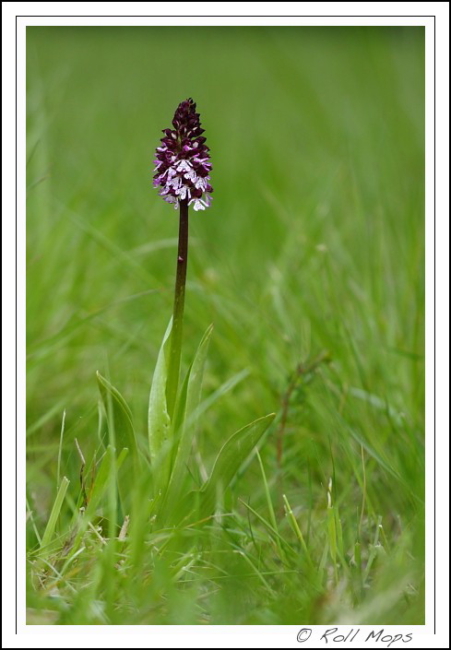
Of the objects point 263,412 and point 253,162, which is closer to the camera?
point 263,412

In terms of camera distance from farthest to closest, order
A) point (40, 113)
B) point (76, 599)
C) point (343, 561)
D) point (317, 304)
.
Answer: point (40, 113)
point (317, 304)
point (343, 561)
point (76, 599)

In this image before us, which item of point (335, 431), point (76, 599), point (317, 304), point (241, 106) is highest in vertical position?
point (241, 106)

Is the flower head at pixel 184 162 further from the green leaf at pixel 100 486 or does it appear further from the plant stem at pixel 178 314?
the green leaf at pixel 100 486

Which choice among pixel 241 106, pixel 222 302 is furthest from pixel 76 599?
pixel 241 106

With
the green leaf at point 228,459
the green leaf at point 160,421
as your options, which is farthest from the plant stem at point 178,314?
the green leaf at point 228,459

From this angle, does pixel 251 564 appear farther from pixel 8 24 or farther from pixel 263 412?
pixel 8 24

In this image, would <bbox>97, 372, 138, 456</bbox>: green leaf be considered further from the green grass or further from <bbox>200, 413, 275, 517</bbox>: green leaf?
<bbox>200, 413, 275, 517</bbox>: green leaf

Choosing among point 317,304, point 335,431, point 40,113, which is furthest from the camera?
point 40,113

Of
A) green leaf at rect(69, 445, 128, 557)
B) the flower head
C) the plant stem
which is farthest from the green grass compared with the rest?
the flower head
